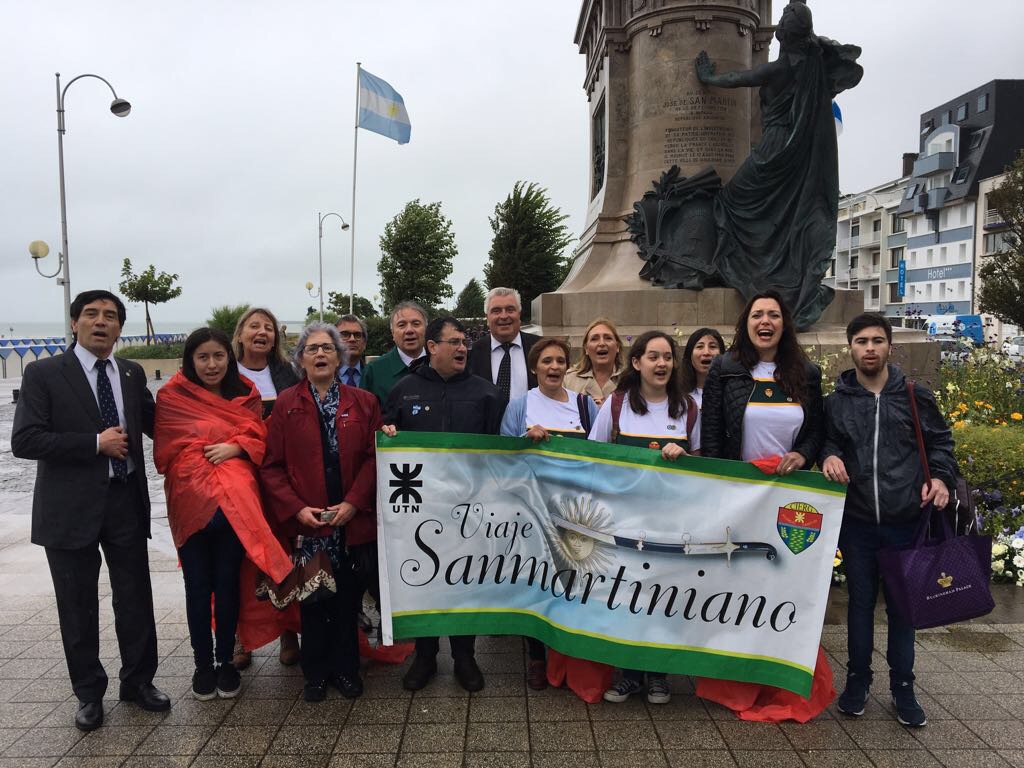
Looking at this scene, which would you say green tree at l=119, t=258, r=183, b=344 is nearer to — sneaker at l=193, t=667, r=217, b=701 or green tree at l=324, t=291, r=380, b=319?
green tree at l=324, t=291, r=380, b=319

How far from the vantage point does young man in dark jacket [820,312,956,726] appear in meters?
3.85

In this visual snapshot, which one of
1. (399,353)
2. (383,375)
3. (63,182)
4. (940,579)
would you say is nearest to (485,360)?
(399,353)

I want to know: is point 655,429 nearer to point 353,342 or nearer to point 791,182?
point 353,342

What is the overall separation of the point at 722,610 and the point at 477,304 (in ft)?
165

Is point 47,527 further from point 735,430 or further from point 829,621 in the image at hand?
point 829,621

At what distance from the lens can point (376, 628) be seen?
206 inches

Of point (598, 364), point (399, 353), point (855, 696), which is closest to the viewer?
point (855, 696)

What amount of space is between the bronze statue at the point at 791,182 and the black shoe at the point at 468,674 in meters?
8.22

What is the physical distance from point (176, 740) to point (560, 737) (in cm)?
189

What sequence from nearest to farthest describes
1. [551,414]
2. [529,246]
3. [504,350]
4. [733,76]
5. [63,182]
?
[551,414] → [504,350] → [733,76] → [63,182] → [529,246]

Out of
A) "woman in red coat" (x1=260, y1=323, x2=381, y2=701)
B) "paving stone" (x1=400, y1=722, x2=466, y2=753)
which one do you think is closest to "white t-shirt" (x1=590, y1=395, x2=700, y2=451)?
"woman in red coat" (x1=260, y1=323, x2=381, y2=701)

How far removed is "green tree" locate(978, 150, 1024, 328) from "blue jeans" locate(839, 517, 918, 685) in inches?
1095

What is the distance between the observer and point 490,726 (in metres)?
3.90

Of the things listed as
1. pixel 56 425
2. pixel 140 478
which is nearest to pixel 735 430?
pixel 140 478
